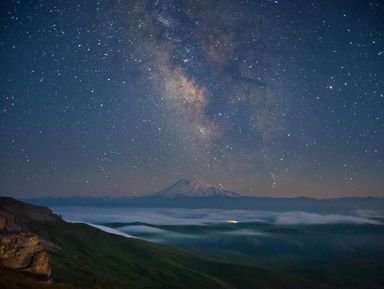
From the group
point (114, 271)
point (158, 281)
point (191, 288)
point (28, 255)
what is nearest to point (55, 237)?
point (114, 271)

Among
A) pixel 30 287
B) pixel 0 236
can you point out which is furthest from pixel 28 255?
pixel 30 287

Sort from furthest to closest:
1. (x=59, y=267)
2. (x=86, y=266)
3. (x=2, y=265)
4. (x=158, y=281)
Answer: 1. (x=158, y=281)
2. (x=86, y=266)
3. (x=59, y=267)
4. (x=2, y=265)

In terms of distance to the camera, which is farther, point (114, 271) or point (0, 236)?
point (114, 271)

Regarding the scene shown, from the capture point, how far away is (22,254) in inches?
3250

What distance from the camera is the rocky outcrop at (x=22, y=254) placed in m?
79.1

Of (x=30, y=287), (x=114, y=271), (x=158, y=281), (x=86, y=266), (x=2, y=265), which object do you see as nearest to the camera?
(x=30, y=287)

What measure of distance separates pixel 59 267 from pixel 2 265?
64.2 meters

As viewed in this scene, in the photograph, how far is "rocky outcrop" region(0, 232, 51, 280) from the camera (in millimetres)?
79125

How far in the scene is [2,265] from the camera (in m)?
73.5

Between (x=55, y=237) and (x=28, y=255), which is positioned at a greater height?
(x=28, y=255)

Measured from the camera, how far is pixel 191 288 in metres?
197

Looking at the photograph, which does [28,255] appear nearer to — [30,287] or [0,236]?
[0,236]

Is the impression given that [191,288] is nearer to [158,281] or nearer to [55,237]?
[158,281]

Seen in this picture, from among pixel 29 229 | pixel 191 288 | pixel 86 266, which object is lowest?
pixel 191 288
